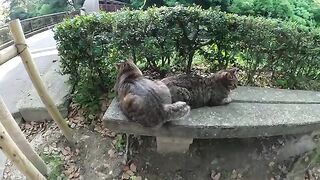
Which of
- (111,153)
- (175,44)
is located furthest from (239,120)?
(111,153)

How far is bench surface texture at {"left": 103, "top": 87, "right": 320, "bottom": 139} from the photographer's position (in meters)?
3.11

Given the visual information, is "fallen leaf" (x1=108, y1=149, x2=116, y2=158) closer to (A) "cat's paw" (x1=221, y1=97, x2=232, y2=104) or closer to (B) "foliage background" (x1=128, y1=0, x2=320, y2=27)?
(A) "cat's paw" (x1=221, y1=97, x2=232, y2=104)

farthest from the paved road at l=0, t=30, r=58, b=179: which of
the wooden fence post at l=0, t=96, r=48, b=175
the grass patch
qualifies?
the wooden fence post at l=0, t=96, r=48, b=175

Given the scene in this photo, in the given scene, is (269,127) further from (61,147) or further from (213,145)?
(61,147)

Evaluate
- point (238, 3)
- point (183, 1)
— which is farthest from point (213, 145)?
point (183, 1)

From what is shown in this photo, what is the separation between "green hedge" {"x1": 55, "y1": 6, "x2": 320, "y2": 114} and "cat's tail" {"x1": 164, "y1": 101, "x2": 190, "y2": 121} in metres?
1.15

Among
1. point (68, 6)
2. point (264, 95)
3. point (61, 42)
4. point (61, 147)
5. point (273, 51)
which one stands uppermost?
point (61, 42)

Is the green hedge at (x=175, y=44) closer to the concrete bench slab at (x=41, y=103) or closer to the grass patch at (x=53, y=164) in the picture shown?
the concrete bench slab at (x=41, y=103)

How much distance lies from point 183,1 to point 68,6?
34.5ft

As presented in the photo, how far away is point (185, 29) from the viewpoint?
3.93m

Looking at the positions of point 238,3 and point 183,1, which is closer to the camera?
point 238,3

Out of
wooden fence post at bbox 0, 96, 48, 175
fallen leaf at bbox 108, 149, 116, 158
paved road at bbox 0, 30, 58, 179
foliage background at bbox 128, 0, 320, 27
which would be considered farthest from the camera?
foliage background at bbox 128, 0, 320, 27

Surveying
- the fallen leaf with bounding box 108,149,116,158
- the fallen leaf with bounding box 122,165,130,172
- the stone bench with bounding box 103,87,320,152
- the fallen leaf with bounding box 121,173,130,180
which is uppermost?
the stone bench with bounding box 103,87,320,152

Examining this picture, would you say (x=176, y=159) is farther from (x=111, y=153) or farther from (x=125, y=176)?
(x=111, y=153)
